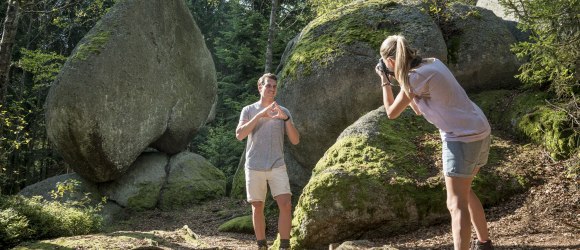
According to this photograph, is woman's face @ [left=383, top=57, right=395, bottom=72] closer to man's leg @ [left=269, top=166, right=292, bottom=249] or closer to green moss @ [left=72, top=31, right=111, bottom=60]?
man's leg @ [left=269, top=166, right=292, bottom=249]

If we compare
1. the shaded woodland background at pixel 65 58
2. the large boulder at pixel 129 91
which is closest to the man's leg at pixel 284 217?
the shaded woodland background at pixel 65 58

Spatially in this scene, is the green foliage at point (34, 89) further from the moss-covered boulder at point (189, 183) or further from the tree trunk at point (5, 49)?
the tree trunk at point (5, 49)

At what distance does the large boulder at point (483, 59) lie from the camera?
9062 mm

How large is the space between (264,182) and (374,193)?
4.56 feet

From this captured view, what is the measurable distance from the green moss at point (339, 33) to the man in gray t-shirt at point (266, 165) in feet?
12.8

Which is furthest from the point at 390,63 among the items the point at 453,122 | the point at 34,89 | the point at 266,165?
the point at 34,89

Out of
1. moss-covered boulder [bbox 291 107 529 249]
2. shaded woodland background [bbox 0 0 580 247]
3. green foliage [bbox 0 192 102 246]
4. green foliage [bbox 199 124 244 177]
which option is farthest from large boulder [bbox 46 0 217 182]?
moss-covered boulder [bbox 291 107 529 249]

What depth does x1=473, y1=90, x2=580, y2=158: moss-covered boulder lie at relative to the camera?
6.50 m

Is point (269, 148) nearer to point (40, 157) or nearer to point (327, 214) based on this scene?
point (327, 214)

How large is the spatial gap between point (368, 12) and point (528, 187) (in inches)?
194

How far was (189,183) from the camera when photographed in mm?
13469

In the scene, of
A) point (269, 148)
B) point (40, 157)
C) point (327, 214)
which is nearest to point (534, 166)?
point (327, 214)

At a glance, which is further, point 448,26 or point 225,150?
point 225,150

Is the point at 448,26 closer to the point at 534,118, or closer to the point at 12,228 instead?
the point at 534,118
